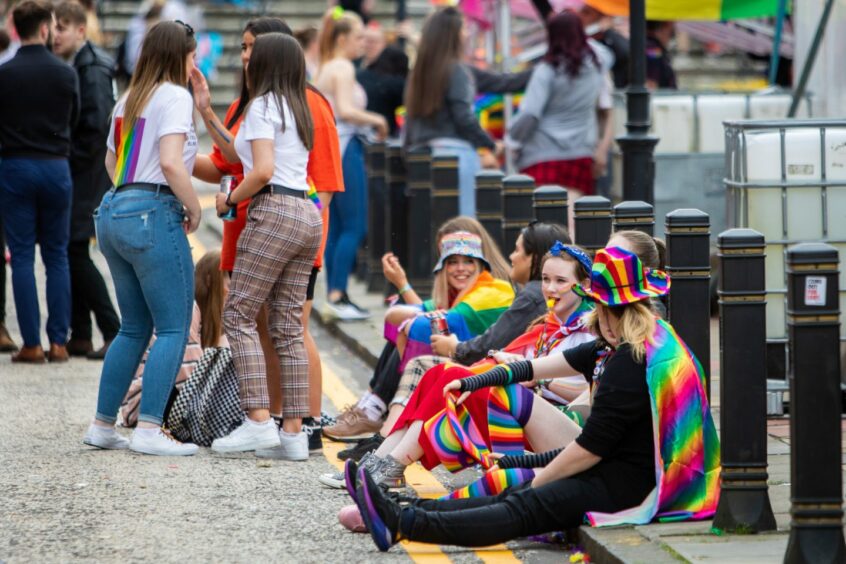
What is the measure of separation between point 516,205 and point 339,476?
2957 mm

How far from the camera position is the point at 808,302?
486 cm

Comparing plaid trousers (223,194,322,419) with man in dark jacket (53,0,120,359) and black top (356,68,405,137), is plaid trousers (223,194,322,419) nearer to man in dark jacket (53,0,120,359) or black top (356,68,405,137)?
A: man in dark jacket (53,0,120,359)

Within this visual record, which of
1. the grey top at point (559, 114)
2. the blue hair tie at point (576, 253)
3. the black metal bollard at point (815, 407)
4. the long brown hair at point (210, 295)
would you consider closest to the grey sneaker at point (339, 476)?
the blue hair tie at point (576, 253)

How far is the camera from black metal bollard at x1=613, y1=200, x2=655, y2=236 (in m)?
7.01

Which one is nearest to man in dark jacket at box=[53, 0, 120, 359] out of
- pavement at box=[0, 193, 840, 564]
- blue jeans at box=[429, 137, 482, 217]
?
pavement at box=[0, 193, 840, 564]

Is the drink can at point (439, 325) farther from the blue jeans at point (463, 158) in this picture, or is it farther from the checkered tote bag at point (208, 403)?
the blue jeans at point (463, 158)

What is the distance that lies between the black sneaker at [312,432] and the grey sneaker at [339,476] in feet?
1.64

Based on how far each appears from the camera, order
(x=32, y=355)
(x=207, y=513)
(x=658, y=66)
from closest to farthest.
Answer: (x=207, y=513), (x=32, y=355), (x=658, y=66)

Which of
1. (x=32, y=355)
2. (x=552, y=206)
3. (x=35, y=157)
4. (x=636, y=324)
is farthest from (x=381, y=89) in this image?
(x=636, y=324)

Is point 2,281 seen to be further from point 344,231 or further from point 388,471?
point 388,471

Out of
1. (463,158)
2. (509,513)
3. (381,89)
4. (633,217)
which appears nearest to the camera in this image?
(509,513)

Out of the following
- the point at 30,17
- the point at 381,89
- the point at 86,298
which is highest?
the point at 30,17

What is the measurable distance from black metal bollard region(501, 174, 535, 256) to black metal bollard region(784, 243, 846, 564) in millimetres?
4352

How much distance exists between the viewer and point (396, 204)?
12.6 m
